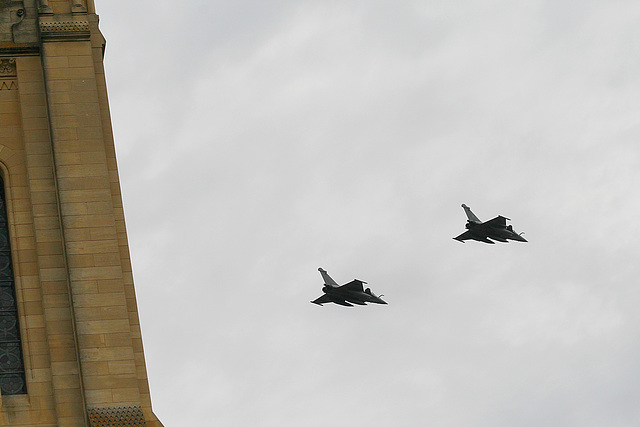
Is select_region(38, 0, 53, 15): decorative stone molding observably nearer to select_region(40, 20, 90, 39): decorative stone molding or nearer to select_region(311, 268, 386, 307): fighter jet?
select_region(40, 20, 90, 39): decorative stone molding

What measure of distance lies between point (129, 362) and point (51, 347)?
1778mm

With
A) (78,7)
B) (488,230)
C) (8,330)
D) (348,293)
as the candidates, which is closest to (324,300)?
(348,293)

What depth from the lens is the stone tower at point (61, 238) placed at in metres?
28.8

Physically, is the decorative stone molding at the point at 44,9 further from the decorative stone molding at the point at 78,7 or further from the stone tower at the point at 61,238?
the decorative stone molding at the point at 78,7

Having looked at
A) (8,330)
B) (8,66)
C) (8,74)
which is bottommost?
(8,330)

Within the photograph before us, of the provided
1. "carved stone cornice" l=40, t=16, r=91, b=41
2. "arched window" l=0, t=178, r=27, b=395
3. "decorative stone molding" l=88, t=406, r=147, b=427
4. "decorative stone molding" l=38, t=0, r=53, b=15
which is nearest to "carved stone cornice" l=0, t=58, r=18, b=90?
"carved stone cornice" l=40, t=16, r=91, b=41

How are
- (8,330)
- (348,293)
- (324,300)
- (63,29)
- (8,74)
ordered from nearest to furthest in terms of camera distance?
(8,330) < (8,74) < (63,29) < (348,293) < (324,300)

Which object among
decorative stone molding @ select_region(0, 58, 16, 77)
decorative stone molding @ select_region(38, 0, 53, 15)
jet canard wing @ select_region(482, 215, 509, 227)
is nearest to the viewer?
decorative stone molding @ select_region(0, 58, 16, 77)

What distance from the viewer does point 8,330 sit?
30.0 meters

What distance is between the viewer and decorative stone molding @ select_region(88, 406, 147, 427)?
2795cm

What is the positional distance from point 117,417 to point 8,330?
11.7 feet

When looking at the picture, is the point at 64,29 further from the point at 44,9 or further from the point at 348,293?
the point at 348,293

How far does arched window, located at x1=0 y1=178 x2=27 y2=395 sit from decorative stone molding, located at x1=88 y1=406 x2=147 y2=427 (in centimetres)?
203

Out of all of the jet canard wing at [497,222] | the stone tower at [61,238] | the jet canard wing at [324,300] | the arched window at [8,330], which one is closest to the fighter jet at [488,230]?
the jet canard wing at [497,222]
